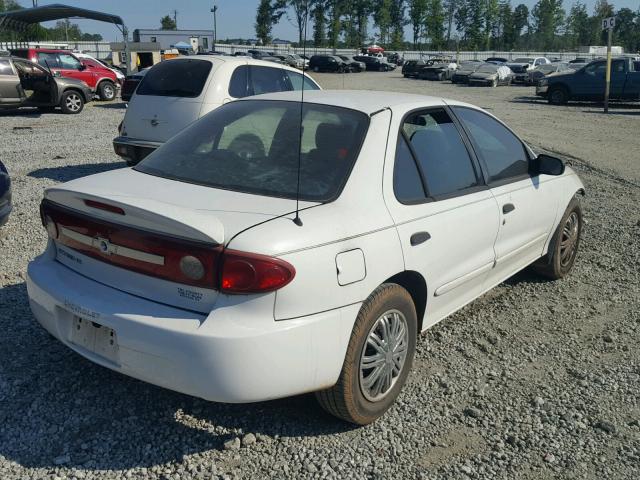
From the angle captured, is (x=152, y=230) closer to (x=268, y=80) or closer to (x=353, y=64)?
(x=268, y=80)

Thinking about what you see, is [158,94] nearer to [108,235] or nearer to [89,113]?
[108,235]

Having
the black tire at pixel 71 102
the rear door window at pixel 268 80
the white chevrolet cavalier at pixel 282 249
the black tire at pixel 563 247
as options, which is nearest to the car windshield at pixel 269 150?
the white chevrolet cavalier at pixel 282 249

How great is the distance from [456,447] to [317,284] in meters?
1.09

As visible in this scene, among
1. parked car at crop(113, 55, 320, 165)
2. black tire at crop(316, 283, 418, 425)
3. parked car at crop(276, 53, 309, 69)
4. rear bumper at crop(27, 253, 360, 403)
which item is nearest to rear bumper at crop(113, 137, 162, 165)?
parked car at crop(113, 55, 320, 165)

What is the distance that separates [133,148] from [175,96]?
0.85m

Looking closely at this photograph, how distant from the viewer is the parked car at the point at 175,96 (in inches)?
307

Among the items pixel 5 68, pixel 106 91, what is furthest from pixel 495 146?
pixel 106 91

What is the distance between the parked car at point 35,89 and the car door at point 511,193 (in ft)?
44.8

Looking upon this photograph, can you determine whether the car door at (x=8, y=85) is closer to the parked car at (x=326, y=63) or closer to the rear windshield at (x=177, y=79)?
the rear windshield at (x=177, y=79)

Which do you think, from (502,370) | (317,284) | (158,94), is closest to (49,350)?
(317,284)

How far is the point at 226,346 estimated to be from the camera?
8.13 feet

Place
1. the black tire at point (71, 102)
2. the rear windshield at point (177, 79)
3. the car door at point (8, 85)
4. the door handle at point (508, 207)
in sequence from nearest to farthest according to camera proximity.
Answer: the door handle at point (508, 207) < the rear windshield at point (177, 79) < the car door at point (8, 85) < the black tire at point (71, 102)

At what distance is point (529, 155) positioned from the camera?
4586 millimetres

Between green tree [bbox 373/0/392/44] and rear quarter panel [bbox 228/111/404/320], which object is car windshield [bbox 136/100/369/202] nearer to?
rear quarter panel [bbox 228/111/404/320]
